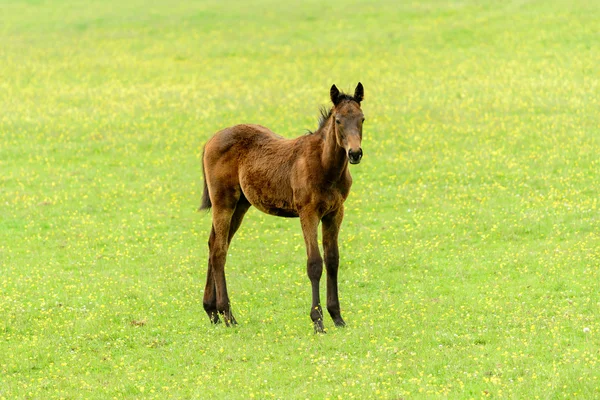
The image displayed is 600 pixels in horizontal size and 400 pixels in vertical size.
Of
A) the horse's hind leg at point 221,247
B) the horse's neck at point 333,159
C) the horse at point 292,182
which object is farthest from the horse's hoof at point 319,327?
the horse's neck at point 333,159

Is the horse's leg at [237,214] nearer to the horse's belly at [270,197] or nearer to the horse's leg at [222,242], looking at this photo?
the horse's leg at [222,242]

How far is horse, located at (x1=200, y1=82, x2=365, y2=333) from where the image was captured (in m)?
14.2

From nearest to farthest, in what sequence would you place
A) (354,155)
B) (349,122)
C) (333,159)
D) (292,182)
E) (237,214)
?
(354,155), (349,122), (333,159), (292,182), (237,214)

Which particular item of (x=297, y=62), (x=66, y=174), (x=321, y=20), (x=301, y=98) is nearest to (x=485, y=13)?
(x=321, y=20)

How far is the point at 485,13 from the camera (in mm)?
52500

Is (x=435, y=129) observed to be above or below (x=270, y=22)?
below

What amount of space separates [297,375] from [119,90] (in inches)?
1173

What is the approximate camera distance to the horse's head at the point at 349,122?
43.3 feet

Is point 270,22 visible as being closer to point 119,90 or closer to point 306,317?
point 119,90

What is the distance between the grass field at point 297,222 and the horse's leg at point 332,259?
A: 15.7 inches

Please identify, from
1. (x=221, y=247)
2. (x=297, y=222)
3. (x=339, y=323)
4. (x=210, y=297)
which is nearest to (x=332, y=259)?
(x=339, y=323)

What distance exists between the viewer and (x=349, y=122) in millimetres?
13602

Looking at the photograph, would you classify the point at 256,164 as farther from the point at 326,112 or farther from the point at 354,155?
the point at 354,155

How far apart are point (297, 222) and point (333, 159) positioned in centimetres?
971
